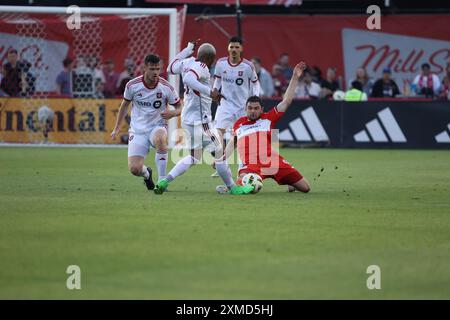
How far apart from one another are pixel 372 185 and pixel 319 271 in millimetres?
7788

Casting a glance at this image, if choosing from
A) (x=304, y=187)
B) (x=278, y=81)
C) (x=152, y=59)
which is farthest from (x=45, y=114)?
(x=304, y=187)

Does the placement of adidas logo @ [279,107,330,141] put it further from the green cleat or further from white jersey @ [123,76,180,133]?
the green cleat

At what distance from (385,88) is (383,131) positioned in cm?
191

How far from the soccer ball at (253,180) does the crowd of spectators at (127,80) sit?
40.7ft

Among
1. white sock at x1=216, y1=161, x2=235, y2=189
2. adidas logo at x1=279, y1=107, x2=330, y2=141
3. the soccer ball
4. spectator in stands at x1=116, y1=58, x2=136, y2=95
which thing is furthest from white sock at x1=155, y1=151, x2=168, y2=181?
spectator in stands at x1=116, y1=58, x2=136, y2=95

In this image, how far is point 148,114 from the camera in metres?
14.9

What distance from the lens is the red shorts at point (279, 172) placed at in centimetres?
1423

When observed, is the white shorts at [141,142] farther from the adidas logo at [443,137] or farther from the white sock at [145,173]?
the adidas logo at [443,137]

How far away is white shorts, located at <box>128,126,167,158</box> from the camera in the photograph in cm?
1482

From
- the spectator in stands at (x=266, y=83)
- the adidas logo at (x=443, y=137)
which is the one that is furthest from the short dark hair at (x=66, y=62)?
the adidas logo at (x=443, y=137)

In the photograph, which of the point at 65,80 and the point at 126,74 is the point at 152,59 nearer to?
the point at 65,80

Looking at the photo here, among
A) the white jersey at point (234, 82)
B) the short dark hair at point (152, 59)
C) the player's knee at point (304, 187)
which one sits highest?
the white jersey at point (234, 82)

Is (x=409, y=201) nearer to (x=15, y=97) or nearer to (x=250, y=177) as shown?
(x=250, y=177)

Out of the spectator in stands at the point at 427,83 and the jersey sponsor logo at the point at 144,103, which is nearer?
the jersey sponsor logo at the point at 144,103
